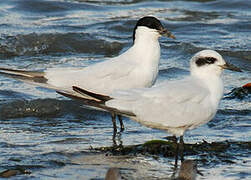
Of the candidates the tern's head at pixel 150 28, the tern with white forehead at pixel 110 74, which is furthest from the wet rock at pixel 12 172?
the tern's head at pixel 150 28

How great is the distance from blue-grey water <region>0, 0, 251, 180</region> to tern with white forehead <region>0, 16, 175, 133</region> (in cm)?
51

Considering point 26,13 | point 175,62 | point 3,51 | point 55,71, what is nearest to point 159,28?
point 55,71

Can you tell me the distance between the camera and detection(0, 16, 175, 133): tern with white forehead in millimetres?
6723

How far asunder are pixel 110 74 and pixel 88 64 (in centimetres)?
336

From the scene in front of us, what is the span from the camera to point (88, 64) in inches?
396

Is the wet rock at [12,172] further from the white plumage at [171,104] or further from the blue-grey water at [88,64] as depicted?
the white plumage at [171,104]

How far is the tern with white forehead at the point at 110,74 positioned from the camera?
6.72 meters

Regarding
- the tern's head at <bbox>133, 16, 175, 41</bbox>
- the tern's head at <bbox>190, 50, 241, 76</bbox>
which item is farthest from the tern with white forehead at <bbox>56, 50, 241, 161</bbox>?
the tern's head at <bbox>133, 16, 175, 41</bbox>

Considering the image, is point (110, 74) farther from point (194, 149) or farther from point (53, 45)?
point (53, 45)

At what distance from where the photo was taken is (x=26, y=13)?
13.1 meters

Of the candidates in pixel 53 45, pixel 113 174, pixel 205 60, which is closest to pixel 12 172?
pixel 113 174

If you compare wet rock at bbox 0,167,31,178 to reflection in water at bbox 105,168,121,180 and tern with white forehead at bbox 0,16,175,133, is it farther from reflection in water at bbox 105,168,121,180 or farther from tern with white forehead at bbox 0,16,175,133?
tern with white forehead at bbox 0,16,175,133

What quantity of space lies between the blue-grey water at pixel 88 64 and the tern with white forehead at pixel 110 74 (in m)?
0.51

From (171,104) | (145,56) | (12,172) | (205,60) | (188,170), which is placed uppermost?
(205,60)
